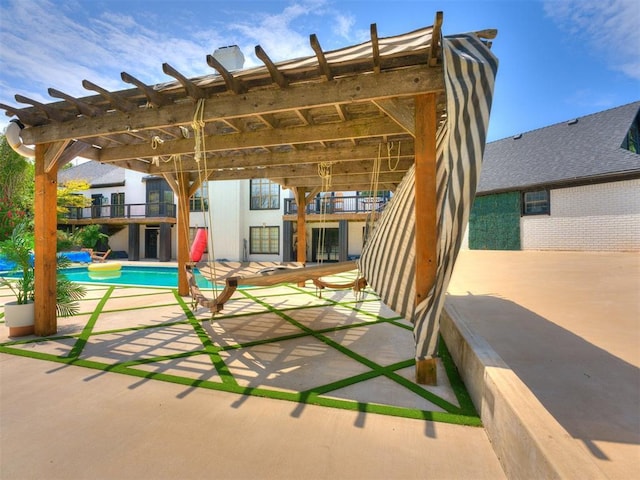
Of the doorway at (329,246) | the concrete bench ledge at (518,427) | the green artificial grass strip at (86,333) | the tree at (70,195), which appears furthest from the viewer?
the doorway at (329,246)

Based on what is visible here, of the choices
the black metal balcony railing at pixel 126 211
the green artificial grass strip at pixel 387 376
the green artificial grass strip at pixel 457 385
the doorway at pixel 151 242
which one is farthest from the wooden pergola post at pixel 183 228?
the doorway at pixel 151 242

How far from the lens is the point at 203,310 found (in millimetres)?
5145

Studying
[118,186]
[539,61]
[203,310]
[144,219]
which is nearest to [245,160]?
[203,310]

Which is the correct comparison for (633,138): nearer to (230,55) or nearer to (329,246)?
(329,246)

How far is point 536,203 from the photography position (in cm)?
1115

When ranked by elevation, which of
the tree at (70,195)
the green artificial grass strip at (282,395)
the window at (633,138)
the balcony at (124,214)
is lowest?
the green artificial grass strip at (282,395)

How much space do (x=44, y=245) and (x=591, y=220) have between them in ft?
42.7

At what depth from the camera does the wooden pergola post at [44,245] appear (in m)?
3.69

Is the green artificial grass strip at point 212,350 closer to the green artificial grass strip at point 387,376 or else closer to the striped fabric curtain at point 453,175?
the green artificial grass strip at point 387,376

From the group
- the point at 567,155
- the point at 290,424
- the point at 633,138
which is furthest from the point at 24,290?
the point at 633,138

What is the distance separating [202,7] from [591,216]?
1166 centimetres

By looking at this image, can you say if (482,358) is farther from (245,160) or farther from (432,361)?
(245,160)

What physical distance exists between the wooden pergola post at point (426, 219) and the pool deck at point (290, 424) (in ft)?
1.39

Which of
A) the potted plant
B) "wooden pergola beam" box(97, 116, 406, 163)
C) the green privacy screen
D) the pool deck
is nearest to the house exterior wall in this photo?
the green privacy screen
